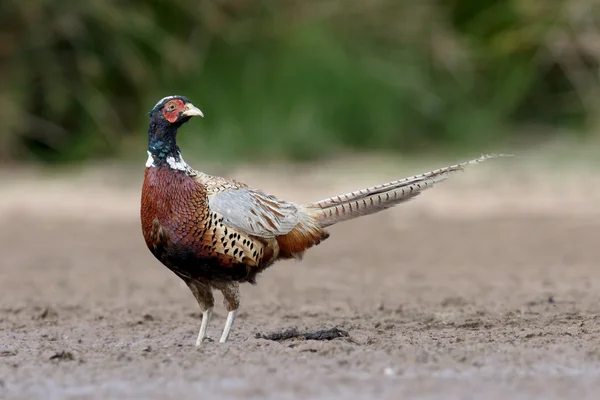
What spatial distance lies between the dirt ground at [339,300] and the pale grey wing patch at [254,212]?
0.62 meters

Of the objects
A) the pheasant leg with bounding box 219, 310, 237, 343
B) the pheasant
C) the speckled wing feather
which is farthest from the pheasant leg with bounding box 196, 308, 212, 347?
the speckled wing feather

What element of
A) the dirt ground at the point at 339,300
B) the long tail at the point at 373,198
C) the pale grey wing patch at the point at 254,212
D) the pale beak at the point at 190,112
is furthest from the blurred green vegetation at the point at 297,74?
the pale beak at the point at 190,112

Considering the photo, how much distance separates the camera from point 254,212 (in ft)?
19.0

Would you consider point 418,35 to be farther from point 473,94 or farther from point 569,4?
point 569,4

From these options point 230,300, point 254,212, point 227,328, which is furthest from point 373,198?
point 227,328

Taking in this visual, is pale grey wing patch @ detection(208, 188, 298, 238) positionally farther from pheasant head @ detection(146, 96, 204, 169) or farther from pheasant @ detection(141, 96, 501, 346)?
pheasant head @ detection(146, 96, 204, 169)

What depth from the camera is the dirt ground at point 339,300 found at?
4.64m

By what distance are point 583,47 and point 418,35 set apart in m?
2.35

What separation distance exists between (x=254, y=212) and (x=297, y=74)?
349 inches

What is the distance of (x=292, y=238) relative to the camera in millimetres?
6062

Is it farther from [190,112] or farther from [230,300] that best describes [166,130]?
[230,300]

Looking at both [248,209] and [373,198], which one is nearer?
[248,209]

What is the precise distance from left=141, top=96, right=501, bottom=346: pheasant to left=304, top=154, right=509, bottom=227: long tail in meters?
0.01

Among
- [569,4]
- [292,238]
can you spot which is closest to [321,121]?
[569,4]
